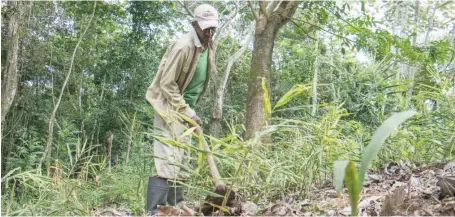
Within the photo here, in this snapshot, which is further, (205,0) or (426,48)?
(205,0)

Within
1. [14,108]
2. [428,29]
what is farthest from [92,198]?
[428,29]

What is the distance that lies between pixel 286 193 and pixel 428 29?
17.8m

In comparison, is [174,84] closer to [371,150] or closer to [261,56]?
[371,150]

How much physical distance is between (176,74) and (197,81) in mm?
278

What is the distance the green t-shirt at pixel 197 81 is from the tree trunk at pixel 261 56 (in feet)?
4.42

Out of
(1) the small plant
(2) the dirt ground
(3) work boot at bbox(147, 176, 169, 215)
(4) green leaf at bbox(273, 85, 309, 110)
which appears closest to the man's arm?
(3) work boot at bbox(147, 176, 169, 215)

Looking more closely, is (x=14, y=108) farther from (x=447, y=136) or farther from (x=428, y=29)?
(x=428, y=29)

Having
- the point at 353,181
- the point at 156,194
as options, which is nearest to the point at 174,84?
the point at 156,194

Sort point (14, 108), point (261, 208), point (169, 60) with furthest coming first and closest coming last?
point (14, 108), point (169, 60), point (261, 208)

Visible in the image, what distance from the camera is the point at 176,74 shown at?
277 cm

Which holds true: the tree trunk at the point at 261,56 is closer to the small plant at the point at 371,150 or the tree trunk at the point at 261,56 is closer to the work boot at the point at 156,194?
the work boot at the point at 156,194

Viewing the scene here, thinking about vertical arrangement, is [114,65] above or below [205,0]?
below

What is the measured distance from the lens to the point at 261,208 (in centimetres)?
196

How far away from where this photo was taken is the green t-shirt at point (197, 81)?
9.80ft
